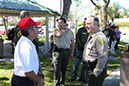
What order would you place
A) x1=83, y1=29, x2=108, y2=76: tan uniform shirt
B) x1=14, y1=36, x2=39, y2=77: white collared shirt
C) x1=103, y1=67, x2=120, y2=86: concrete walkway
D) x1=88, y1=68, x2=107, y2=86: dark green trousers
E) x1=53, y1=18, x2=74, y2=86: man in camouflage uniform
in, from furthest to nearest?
x1=103, y1=67, x2=120, y2=86: concrete walkway, x1=53, y1=18, x2=74, y2=86: man in camouflage uniform, x1=88, y1=68, x2=107, y2=86: dark green trousers, x1=83, y1=29, x2=108, y2=76: tan uniform shirt, x1=14, y1=36, x2=39, y2=77: white collared shirt

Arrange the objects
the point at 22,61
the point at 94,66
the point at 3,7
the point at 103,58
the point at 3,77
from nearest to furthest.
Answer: the point at 22,61
the point at 103,58
the point at 94,66
the point at 3,77
the point at 3,7

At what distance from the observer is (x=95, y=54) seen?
276cm

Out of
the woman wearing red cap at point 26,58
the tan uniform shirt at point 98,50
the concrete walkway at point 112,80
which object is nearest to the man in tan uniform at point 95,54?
the tan uniform shirt at point 98,50

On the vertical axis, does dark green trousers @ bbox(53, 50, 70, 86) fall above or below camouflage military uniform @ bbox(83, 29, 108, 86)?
below

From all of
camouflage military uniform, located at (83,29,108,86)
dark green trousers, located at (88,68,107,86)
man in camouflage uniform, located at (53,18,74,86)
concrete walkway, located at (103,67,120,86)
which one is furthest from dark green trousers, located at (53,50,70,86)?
concrete walkway, located at (103,67,120,86)

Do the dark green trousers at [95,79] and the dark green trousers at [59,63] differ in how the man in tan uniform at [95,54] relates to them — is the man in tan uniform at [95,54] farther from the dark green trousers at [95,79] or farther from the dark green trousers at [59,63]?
the dark green trousers at [59,63]

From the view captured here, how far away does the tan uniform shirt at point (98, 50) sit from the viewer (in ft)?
8.70

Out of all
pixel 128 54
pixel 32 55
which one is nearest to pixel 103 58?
pixel 128 54

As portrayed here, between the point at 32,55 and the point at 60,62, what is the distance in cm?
228

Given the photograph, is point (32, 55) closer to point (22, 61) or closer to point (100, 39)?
point (22, 61)

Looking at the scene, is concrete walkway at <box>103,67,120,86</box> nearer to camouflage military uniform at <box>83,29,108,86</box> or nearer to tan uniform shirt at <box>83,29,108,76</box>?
camouflage military uniform at <box>83,29,108,86</box>

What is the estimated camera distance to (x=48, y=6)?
9.86m

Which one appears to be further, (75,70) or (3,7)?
(3,7)

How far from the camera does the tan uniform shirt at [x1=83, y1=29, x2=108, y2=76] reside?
2652 millimetres
